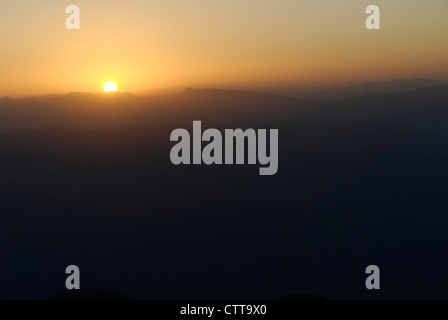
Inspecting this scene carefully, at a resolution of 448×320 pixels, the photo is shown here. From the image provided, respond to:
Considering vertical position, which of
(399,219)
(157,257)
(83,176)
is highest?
(83,176)

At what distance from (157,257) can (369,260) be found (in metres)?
2.50

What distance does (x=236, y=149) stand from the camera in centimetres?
512

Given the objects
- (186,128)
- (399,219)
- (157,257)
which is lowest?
(157,257)

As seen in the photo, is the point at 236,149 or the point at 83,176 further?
the point at 83,176

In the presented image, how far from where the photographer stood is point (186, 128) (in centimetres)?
516

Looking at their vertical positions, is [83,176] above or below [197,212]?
above

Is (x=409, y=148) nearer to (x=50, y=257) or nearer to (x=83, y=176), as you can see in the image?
(x=83, y=176)

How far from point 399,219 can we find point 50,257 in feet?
13.6

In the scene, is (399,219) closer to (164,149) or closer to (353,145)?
(353,145)

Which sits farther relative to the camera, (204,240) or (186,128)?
(204,240)

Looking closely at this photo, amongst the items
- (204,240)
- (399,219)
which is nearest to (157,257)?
(204,240)

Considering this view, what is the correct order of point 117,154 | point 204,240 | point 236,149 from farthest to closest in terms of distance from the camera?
point 117,154 → point 204,240 → point 236,149

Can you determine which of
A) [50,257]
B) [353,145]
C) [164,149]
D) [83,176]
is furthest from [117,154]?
[353,145]

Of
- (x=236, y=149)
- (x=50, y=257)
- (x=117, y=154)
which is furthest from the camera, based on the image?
(x=117, y=154)
